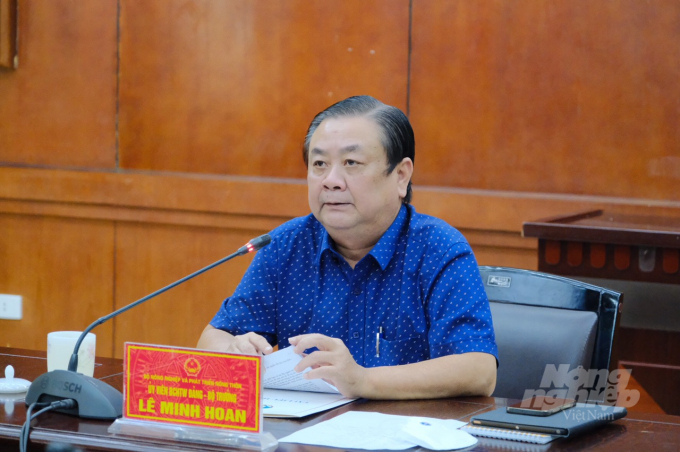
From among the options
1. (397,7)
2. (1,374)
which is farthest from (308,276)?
(397,7)

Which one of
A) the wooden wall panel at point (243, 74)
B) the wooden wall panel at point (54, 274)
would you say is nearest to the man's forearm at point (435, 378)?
the wooden wall panel at point (243, 74)

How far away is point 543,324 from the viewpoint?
162 centimetres

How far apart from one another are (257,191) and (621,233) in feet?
5.13

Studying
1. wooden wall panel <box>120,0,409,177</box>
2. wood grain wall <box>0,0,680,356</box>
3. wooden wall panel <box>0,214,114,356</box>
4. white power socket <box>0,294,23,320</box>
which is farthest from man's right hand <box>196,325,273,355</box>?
white power socket <box>0,294,23,320</box>

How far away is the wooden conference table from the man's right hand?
0.21 m

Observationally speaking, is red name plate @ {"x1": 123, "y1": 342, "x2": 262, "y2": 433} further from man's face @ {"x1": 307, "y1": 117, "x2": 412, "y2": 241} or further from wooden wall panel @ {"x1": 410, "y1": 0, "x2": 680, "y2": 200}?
wooden wall panel @ {"x1": 410, "y1": 0, "x2": 680, "y2": 200}

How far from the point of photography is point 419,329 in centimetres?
166

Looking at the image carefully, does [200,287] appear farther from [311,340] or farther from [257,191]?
[311,340]

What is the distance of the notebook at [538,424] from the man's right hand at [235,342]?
39cm

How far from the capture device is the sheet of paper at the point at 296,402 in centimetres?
130

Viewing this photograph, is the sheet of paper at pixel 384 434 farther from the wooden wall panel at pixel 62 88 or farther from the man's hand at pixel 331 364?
the wooden wall panel at pixel 62 88

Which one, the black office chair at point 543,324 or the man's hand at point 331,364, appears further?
the black office chair at point 543,324

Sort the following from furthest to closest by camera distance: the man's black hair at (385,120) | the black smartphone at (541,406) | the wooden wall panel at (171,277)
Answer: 1. the wooden wall panel at (171,277)
2. the man's black hair at (385,120)
3. the black smartphone at (541,406)

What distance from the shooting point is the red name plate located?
112cm
